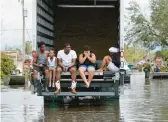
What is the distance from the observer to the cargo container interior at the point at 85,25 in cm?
1998

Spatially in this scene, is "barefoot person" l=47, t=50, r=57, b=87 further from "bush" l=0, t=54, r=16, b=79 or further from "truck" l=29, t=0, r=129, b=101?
"bush" l=0, t=54, r=16, b=79

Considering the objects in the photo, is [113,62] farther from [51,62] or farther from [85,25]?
[85,25]

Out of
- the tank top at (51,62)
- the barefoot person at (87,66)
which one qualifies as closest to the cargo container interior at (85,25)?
the tank top at (51,62)

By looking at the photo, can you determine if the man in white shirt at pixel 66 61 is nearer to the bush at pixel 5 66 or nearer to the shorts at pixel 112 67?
the shorts at pixel 112 67

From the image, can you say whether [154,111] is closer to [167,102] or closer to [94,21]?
[167,102]

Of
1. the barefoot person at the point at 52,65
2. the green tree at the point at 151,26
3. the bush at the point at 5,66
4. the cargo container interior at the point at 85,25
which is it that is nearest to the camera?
the barefoot person at the point at 52,65

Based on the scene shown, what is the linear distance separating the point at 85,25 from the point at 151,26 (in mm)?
33283

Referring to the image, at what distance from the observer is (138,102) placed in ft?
58.6

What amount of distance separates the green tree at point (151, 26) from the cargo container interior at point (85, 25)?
1182 inches

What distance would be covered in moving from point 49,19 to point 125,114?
602cm

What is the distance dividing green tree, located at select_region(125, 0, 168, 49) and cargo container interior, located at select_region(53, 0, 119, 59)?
3001cm

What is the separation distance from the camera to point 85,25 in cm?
2031

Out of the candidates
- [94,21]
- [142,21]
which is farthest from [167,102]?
[142,21]

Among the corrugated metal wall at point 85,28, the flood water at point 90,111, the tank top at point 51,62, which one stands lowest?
the flood water at point 90,111
